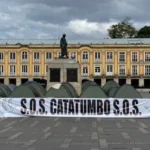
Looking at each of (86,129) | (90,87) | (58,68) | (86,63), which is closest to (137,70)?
(86,63)

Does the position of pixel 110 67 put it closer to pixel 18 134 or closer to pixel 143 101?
pixel 143 101

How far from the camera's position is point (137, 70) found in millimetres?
130125

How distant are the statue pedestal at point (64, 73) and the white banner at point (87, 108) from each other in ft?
60.2

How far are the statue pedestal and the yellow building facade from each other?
269 ft

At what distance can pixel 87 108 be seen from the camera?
2781 centimetres

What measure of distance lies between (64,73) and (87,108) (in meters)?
19.1

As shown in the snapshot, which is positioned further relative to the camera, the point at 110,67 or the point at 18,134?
the point at 110,67

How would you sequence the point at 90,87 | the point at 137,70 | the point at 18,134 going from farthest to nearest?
the point at 137,70
the point at 90,87
the point at 18,134

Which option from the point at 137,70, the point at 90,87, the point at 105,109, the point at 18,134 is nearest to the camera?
the point at 18,134

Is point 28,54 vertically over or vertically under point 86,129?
over

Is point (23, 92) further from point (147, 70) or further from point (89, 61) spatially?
point (89, 61)

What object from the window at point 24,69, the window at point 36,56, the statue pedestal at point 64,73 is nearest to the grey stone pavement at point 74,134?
the statue pedestal at point 64,73

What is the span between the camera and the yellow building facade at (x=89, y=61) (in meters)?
130

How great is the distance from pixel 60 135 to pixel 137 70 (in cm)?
11280
